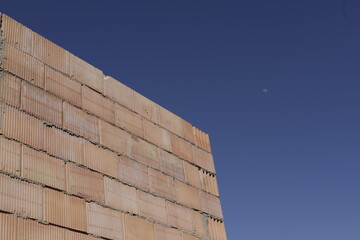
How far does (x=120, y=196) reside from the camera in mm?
5020

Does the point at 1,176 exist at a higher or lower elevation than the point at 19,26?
lower

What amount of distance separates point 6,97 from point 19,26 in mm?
913

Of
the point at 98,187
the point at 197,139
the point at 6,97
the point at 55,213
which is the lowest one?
the point at 55,213

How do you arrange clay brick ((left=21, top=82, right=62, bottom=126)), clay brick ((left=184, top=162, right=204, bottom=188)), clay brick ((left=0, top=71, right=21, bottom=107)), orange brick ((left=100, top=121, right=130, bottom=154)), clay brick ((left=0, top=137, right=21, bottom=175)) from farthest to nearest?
clay brick ((left=184, top=162, right=204, bottom=188)) < orange brick ((left=100, top=121, right=130, bottom=154)) < clay brick ((left=21, top=82, right=62, bottom=126)) < clay brick ((left=0, top=71, right=21, bottom=107)) < clay brick ((left=0, top=137, right=21, bottom=175))

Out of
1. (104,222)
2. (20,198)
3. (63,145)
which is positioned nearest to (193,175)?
(104,222)

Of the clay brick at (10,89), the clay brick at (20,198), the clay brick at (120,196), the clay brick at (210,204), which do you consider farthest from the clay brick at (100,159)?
the clay brick at (210,204)

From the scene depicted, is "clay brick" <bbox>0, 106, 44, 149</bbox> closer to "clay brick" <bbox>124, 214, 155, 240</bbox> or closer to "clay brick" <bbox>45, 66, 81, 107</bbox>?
"clay brick" <bbox>45, 66, 81, 107</bbox>

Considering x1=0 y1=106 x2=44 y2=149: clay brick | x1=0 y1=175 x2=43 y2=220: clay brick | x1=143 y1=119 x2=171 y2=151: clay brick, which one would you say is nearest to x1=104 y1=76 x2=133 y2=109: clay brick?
x1=143 y1=119 x2=171 y2=151: clay brick

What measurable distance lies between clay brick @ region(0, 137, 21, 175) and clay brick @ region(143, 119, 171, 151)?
1940 mm

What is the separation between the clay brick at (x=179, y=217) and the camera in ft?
18.3

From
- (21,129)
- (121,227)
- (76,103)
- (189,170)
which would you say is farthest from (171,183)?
(21,129)

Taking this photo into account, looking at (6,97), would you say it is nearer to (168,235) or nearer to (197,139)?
(168,235)

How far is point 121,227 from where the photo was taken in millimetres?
4855

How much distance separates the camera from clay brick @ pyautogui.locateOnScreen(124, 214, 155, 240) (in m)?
4.94
